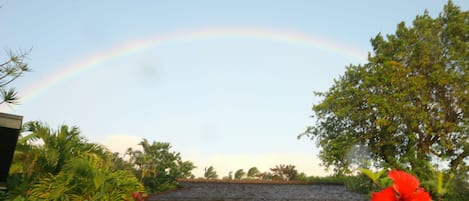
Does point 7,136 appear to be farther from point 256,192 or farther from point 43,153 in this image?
point 256,192

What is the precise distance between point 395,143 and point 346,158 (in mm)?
2566

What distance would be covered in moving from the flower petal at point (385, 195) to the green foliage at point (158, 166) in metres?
27.7

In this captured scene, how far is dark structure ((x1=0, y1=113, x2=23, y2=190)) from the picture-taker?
5492 mm

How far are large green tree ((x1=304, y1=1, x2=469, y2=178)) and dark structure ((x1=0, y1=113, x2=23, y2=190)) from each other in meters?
16.9

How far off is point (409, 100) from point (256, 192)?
1187 cm

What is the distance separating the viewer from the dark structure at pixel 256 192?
25359 millimetres

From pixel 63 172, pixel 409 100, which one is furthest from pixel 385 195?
pixel 409 100

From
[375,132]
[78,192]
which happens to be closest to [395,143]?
[375,132]

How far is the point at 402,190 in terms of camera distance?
0.87m

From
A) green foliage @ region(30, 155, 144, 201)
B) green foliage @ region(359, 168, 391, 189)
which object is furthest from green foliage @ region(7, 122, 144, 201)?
green foliage @ region(359, 168, 391, 189)

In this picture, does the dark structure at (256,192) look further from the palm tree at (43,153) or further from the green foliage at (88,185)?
the green foliage at (88,185)

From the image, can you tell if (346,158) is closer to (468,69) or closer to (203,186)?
(468,69)

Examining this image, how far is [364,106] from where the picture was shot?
71.3ft

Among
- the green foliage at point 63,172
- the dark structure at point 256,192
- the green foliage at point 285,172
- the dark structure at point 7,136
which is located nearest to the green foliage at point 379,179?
the dark structure at point 7,136
